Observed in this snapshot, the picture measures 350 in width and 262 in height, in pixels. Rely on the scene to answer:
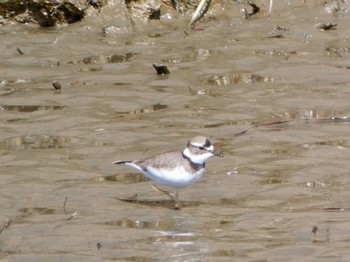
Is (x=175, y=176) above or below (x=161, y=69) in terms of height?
above

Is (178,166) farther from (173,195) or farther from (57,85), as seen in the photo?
(57,85)

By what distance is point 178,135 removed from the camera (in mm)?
10664

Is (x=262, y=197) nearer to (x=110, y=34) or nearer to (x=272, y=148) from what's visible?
(x=272, y=148)

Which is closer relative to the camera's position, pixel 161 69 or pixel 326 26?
pixel 161 69

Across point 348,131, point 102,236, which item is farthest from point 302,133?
point 102,236

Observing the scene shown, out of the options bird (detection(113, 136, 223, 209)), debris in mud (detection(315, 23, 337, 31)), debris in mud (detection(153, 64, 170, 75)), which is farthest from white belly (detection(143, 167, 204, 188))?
debris in mud (detection(315, 23, 337, 31))

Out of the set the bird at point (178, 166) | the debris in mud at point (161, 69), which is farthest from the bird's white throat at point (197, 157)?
Result: the debris in mud at point (161, 69)

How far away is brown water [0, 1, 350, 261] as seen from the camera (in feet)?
26.0

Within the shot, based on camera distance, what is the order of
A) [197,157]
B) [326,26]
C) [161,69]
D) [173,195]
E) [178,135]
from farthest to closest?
[326,26] → [161,69] → [178,135] → [173,195] → [197,157]

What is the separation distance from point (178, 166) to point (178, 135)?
6.33 feet

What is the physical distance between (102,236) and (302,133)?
10.9 feet

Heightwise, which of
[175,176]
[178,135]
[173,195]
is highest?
[175,176]

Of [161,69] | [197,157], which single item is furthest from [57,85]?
[197,157]

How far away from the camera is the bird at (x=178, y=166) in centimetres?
873
